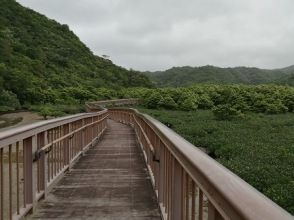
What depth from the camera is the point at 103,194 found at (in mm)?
6852

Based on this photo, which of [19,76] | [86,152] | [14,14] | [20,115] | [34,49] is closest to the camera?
[86,152]

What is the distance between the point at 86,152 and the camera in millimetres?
12109

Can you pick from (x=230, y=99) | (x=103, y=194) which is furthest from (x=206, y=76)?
(x=103, y=194)

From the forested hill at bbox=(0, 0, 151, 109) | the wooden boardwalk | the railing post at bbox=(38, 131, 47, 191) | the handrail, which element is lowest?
the wooden boardwalk

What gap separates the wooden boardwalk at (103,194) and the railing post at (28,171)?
0.23 metres

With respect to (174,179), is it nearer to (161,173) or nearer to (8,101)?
(161,173)

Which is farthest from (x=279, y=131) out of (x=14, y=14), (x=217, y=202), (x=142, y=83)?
(x=14, y=14)

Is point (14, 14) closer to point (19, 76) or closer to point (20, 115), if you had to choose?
point (19, 76)

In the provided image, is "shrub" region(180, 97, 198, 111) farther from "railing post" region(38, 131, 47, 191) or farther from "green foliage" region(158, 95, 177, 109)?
"railing post" region(38, 131, 47, 191)

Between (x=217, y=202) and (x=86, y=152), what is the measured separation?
10476mm

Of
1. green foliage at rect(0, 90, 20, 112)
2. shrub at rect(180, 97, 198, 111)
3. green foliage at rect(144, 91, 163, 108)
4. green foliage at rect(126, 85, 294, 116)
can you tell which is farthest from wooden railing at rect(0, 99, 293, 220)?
green foliage at rect(144, 91, 163, 108)

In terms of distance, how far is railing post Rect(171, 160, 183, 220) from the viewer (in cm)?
386

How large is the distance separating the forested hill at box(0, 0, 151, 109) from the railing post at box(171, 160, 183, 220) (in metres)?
47.5

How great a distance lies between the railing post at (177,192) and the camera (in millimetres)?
3855
